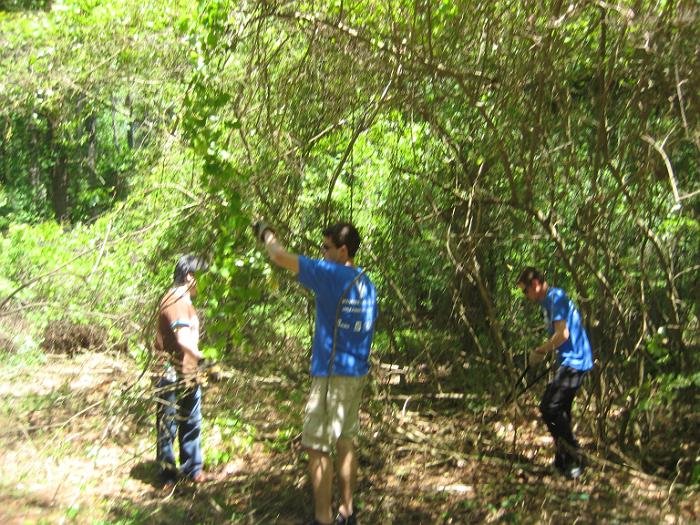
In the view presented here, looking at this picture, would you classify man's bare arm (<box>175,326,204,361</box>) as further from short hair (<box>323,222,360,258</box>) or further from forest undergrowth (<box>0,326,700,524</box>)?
short hair (<box>323,222,360,258</box>)

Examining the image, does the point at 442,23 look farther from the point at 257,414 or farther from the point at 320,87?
the point at 257,414

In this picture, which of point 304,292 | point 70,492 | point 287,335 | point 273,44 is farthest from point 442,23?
point 70,492

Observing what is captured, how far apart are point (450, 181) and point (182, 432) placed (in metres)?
2.58

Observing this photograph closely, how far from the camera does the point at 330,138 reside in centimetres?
518

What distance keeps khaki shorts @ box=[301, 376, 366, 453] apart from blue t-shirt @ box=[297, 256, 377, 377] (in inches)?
2.3

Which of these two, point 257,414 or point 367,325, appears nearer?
point 367,325

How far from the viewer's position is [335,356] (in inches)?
154

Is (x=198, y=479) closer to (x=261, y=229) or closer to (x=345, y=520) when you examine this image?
(x=345, y=520)

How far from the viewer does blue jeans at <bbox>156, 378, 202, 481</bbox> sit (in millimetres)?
4883

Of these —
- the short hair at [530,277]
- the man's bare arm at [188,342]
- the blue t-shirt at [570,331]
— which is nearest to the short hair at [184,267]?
the man's bare arm at [188,342]

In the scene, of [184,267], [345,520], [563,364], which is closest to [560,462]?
[563,364]

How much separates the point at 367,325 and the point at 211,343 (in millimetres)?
1016

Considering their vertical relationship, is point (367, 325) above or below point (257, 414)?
above

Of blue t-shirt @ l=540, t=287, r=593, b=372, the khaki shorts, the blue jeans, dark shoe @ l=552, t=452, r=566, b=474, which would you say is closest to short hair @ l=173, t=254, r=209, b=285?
the blue jeans
